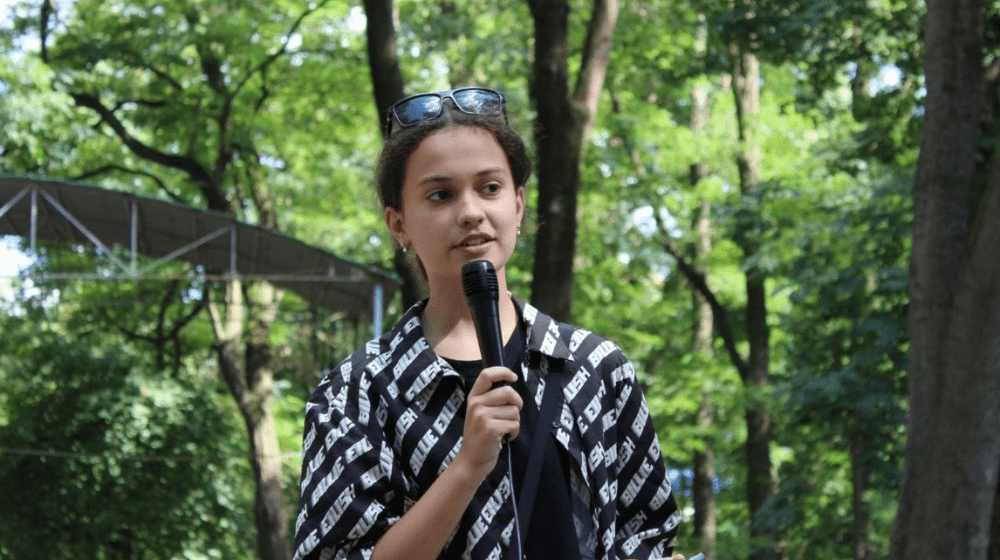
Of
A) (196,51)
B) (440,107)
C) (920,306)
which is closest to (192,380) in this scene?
(196,51)

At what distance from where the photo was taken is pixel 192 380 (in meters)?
20.0

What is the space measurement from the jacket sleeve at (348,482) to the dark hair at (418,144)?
0.39 meters

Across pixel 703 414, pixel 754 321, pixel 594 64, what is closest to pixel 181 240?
pixel 703 414

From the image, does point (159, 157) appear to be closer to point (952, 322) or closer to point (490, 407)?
point (952, 322)

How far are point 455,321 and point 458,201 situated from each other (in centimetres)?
22

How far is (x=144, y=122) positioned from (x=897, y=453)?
37.4 ft

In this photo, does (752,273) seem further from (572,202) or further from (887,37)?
(572,202)

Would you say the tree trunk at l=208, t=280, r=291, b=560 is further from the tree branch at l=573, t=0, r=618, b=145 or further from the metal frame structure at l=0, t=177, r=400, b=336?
the tree branch at l=573, t=0, r=618, b=145

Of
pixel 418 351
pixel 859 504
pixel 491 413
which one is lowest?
pixel 859 504

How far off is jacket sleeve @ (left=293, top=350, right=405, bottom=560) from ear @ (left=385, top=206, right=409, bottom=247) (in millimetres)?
315

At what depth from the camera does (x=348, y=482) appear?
2236 mm

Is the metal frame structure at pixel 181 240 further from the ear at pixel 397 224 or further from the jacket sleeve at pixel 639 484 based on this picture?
the jacket sleeve at pixel 639 484

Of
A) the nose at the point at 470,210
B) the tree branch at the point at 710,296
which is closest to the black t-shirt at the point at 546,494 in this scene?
the nose at the point at 470,210

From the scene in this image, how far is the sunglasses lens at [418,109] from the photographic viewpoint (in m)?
2.46
